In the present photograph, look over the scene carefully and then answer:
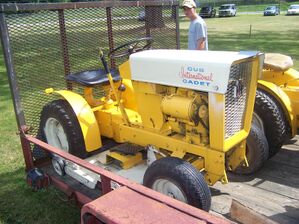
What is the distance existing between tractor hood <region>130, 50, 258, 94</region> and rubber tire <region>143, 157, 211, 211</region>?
57 centimetres

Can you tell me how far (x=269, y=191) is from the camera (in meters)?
3.48

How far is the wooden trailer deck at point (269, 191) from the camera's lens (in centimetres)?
316

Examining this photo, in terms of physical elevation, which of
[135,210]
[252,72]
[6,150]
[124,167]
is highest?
[252,72]

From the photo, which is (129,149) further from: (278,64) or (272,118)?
(278,64)

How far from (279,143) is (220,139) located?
1.20 meters

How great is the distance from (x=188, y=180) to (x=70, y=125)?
1.47m

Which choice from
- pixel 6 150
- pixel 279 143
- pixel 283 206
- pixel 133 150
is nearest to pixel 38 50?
pixel 6 150

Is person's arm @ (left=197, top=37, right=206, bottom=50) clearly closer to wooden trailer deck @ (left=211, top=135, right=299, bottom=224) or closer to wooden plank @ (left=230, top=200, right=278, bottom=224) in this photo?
wooden trailer deck @ (left=211, top=135, right=299, bottom=224)

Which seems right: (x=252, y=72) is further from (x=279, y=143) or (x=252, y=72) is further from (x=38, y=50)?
(x=38, y=50)

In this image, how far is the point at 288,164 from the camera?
158 inches

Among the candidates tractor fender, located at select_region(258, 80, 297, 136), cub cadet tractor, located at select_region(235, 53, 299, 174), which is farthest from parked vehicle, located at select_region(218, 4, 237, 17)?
tractor fender, located at select_region(258, 80, 297, 136)

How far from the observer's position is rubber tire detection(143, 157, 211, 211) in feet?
9.20

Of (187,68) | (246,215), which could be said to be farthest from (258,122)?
(246,215)

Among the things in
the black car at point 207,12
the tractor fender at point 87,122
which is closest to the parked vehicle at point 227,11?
the black car at point 207,12
